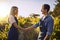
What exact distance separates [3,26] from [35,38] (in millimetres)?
391

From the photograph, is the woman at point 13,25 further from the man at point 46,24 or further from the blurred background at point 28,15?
the man at point 46,24

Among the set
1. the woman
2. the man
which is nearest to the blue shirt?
the man

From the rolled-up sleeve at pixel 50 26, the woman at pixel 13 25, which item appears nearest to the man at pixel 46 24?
the rolled-up sleeve at pixel 50 26

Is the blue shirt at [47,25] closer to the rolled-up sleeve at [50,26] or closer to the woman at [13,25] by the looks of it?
the rolled-up sleeve at [50,26]

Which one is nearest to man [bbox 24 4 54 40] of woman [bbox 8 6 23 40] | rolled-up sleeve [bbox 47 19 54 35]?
rolled-up sleeve [bbox 47 19 54 35]

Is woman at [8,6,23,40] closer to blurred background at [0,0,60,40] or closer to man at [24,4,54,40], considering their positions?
blurred background at [0,0,60,40]

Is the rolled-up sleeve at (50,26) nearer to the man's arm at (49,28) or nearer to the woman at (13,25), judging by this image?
the man's arm at (49,28)

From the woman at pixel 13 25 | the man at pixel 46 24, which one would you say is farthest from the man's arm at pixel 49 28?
the woman at pixel 13 25

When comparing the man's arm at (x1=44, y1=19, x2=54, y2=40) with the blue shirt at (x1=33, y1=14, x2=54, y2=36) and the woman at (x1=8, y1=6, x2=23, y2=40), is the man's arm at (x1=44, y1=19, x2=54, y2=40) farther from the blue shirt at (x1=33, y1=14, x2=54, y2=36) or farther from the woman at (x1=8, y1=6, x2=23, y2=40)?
the woman at (x1=8, y1=6, x2=23, y2=40)

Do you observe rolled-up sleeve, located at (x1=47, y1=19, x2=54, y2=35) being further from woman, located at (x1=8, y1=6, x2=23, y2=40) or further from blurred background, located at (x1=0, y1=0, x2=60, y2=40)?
woman, located at (x1=8, y1=6, x2=23, y2=40)

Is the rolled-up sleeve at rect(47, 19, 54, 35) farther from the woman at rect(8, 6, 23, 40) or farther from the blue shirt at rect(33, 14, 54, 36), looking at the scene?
the woman at rect(8, 6, 23, 40)

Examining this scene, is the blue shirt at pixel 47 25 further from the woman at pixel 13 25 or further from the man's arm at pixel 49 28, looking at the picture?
the woman at pixel 13 25

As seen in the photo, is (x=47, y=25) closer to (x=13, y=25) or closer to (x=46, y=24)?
(x=46, y=24)

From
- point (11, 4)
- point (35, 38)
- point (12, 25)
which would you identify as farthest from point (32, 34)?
→ point (11, 4)
